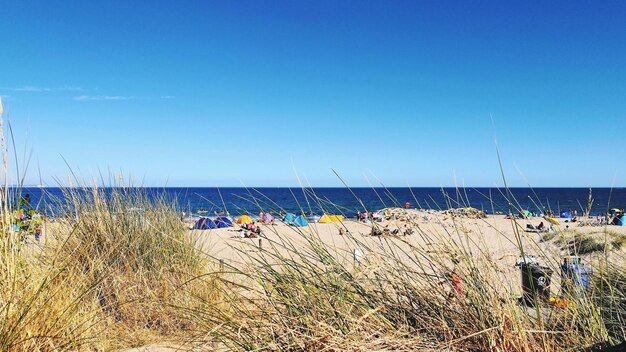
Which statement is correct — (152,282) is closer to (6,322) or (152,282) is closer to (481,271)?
(6,322)

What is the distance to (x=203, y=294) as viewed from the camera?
336 cm

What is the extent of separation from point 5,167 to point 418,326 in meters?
2.23

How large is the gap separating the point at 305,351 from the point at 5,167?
Result: 1896 millimetres

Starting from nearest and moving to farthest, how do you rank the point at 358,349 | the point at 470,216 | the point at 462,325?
the point at 358,349, the point at 462,325, the point at 470,216

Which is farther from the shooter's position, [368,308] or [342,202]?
[342,202]

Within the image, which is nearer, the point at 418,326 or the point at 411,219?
the point at 418,326

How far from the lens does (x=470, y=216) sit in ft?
8.12

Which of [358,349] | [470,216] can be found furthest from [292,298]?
[470,216]

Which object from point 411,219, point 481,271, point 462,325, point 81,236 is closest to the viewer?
point 462,325

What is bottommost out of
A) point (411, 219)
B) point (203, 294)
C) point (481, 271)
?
point (203, 294)

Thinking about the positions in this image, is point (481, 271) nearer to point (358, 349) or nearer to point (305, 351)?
point (358, 349)

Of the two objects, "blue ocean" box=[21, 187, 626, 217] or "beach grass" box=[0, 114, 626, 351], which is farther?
"blue ocean" box=[21, 187, 626, 217]

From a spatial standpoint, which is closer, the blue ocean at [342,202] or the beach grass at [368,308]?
the beach grass at [368,308]

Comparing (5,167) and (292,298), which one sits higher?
(5,167)
